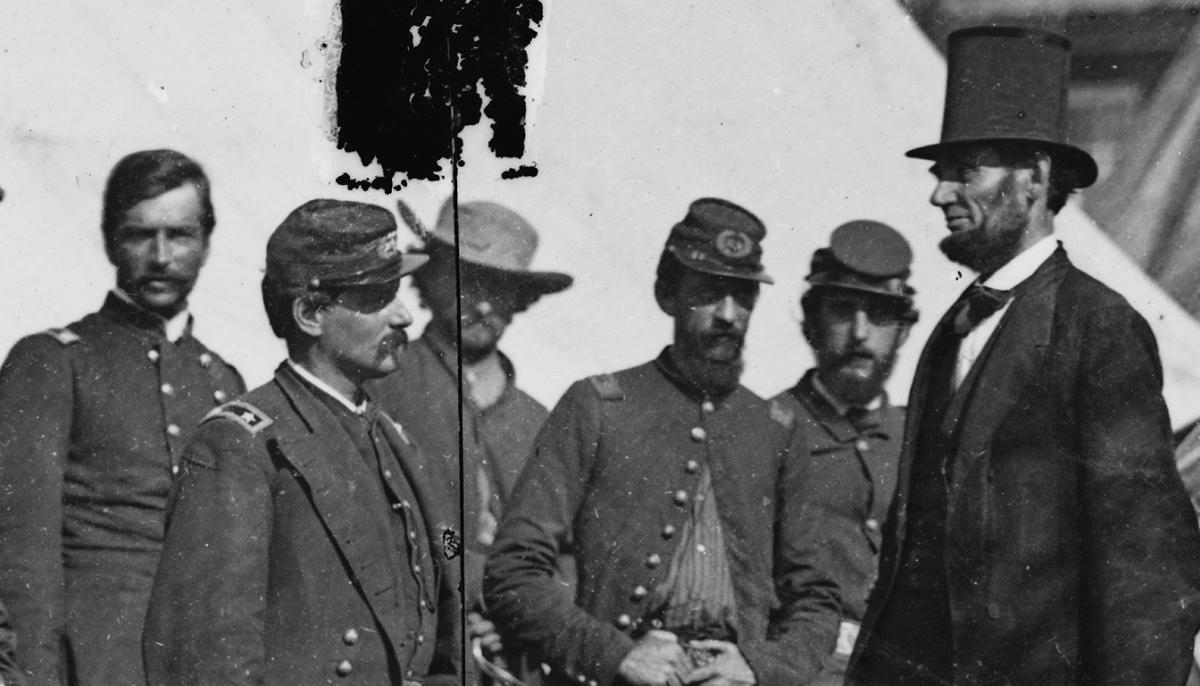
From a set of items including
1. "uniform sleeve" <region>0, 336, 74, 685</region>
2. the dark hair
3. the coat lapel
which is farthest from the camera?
the dark hair

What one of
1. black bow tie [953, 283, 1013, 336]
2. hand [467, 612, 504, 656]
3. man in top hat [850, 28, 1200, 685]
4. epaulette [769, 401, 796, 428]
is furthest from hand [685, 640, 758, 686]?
black bow tie [953, 283, 1013, 336]

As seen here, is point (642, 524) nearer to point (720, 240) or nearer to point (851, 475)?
point (851, 475)

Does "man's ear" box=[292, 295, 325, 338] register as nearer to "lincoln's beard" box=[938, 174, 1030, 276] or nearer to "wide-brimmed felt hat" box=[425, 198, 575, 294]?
"wide-brimmed felt hat" box=[425, 198, 575, 294]

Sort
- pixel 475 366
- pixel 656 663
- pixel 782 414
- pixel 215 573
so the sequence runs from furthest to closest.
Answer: pixel 475 366, pixel 782 414, pixel 656 663, pixel 215 573

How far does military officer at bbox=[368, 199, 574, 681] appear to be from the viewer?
16.8 feet

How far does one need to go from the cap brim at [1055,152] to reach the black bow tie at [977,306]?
35 centimetres

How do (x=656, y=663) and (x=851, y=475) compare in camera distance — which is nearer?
(x=656, y=663)

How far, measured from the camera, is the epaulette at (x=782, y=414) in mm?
5094

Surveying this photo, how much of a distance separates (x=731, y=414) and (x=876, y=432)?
Result: 351 millimetres

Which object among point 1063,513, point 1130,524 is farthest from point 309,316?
point 1130,524

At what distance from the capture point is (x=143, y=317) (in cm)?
512

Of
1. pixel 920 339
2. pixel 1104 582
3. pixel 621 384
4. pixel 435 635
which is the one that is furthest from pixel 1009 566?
pixel 435 635

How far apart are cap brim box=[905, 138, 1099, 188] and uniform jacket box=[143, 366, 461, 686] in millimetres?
1527

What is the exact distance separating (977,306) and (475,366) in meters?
1.23
